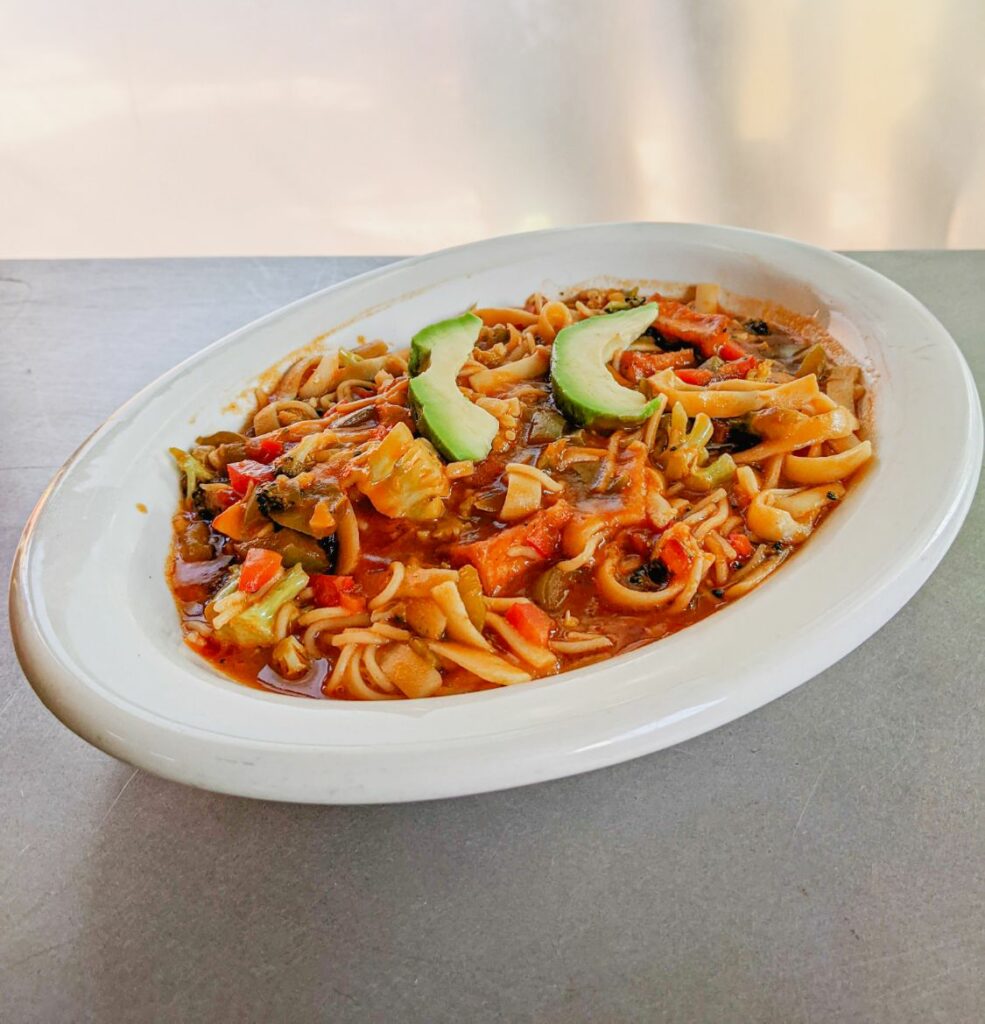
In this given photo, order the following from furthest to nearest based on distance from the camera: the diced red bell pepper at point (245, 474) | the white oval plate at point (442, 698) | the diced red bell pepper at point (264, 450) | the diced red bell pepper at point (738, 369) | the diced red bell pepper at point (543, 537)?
1. the diced red bell pepper at point (738, 369)
2. the diced red bell pepper at point (264, 450)
3. the diced red bell pepper at point (245, 474)
4. the diced red bell pepper at point (543, 537)
5. the white oval plate at point (442, 698)

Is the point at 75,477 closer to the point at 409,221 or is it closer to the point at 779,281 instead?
the point at 779,281

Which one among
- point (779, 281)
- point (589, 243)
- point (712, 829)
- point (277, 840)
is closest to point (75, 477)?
point (277, 840)

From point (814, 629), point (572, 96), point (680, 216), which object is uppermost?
point (814, 629)

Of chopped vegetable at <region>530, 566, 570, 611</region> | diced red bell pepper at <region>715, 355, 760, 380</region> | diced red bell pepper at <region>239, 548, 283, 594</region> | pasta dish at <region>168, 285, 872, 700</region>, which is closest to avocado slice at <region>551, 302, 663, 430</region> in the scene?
pasta dish at <region>168, 285, 872, 700</region>

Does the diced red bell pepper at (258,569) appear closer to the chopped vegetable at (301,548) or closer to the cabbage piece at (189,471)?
the chopped vegetable at (301,548)

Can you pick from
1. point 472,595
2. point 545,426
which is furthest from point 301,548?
point 545,426

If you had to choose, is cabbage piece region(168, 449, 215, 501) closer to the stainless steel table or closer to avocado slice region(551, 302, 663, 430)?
the stainless steel table

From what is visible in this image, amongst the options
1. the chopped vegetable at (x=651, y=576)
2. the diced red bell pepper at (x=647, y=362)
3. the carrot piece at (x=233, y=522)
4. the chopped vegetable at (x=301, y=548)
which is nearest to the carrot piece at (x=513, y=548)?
the chopped vegetable at (x=651, y=576)

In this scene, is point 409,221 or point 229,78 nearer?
point 409,221
